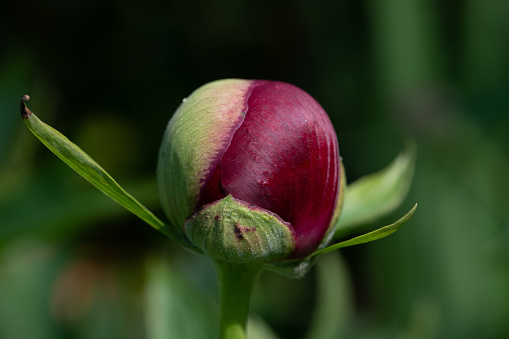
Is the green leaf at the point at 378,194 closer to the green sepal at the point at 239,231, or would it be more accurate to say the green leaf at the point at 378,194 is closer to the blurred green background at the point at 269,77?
the green sepal at the point at 239,231

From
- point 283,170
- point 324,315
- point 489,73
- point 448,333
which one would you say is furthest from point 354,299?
point 283,170

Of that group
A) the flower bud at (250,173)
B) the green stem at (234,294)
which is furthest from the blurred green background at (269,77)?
the flower bud at (250,173)

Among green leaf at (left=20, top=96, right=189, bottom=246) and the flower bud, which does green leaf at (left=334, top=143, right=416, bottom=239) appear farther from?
green leaf at (left=20, top=96, right=189, bottom=246)

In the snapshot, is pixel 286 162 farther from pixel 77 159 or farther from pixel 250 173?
pixel 77 159

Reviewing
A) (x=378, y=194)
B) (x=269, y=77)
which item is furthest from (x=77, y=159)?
(x=269, y=77)

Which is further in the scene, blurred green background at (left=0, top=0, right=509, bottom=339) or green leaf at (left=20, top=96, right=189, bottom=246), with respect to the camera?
blurred green background at (left=0, top=0, right=509, bottom=339)

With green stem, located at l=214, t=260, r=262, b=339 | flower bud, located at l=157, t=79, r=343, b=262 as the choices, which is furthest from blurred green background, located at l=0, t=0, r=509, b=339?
flower bud, located at l=157, t=79, r=343, b=262
